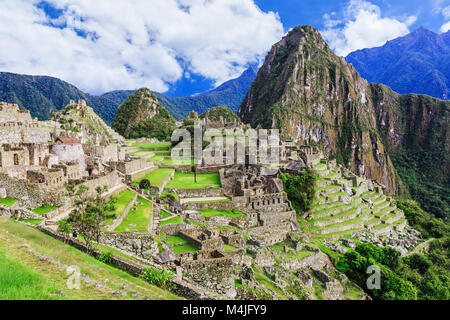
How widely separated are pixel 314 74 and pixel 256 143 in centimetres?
15888

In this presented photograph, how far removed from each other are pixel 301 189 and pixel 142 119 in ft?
240

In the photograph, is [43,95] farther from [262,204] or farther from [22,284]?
[22,284]

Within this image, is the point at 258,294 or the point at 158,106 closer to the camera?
the point at 258,294

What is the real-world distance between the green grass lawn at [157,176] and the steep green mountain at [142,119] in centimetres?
4368

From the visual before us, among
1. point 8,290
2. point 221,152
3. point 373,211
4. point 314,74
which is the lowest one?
point 373,211

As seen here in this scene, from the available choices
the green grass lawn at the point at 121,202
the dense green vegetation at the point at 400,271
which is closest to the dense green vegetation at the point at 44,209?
the green grass lawn at the point at 121,202

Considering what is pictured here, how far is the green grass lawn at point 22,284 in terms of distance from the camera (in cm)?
652

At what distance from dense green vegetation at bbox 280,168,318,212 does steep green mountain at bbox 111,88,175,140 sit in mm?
50665

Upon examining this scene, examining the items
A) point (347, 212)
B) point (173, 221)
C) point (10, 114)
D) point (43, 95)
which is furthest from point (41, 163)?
point (43, 95)

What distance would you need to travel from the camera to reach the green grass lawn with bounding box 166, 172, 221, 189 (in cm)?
3066

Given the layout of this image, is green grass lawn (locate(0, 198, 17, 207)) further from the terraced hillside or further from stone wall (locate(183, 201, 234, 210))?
the terraced hillside

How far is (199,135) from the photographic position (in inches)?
2003
